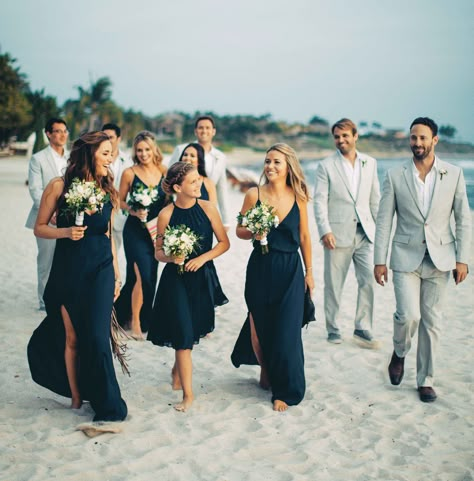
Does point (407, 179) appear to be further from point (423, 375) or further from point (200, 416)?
point (200, 416)

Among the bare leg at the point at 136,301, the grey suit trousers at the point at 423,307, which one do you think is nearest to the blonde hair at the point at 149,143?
the bare leg at the point at 136,301

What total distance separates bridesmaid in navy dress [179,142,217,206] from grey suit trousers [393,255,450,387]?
104 inches

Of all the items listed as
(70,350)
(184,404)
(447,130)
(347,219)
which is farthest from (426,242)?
(447,130)

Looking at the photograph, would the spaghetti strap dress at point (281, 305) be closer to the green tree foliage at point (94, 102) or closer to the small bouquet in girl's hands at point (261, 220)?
the small bouquet in girl's hands at point (261, 220)

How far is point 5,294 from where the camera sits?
31.1 ft

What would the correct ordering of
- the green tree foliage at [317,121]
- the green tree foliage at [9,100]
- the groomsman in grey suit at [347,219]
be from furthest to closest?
the green tree foliage at [317,121]
the green tree foliage at [9,100]
the groomsman in grey suit at [347,219]

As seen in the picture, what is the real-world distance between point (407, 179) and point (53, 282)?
3306 millimetres

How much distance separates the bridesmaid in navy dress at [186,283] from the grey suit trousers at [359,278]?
6.88 feet

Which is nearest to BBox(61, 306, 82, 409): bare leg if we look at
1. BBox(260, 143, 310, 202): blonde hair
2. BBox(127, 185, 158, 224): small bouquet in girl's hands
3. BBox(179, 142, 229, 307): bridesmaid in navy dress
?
BBox(260, 143, 310, 202): blonde hair

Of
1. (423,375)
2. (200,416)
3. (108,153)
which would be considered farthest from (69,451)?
(423,375)

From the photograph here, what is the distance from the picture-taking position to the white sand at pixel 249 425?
4.49 meters

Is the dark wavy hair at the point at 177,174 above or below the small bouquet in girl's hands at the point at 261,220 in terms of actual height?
above

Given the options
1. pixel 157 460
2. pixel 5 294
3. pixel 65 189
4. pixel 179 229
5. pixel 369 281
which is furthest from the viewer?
pixel 5 294

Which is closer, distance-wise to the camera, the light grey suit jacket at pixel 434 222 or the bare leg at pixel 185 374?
the bare leg at pixel 185 374
